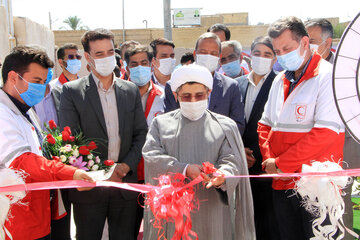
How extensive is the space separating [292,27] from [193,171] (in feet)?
5.25

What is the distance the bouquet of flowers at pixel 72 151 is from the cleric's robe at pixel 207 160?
0.50 metres

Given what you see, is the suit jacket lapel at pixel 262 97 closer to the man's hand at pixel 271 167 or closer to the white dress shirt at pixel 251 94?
the white dress shirt at pixel 251 94

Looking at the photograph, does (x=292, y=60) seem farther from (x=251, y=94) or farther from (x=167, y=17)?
(x=167, y=17)

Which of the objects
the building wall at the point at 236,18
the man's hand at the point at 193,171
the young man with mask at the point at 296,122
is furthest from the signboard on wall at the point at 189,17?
the man's hand at the point at 193,171

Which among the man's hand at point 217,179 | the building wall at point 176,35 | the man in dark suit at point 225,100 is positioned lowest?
the man's hand at point 217,179

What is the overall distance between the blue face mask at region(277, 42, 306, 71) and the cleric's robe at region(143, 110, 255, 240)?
2.58 ft

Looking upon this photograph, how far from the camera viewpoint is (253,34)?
97.2 ft

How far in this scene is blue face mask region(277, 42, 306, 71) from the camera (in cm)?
322

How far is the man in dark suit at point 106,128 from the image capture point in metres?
3.42

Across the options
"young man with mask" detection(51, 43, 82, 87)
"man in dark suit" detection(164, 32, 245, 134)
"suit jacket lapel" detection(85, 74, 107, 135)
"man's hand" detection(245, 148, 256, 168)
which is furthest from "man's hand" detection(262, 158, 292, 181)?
"young man with mask" detection(51, 43, 82, 87)

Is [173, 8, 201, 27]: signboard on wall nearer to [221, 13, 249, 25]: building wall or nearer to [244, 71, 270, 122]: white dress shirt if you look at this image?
[221, 13, 249, 25]: building wall

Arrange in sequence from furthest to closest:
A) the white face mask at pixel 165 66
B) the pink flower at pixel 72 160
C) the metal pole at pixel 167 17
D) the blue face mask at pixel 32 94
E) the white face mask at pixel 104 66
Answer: the metal pole at pixel 167 17, the white face mask at pixel 165 66, the white face mask at pixel 104 66, the pink flower at pixel 72 160, the blue face mask at pixel 32 94

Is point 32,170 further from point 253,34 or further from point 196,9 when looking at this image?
point 196,9

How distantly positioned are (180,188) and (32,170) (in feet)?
3.48
